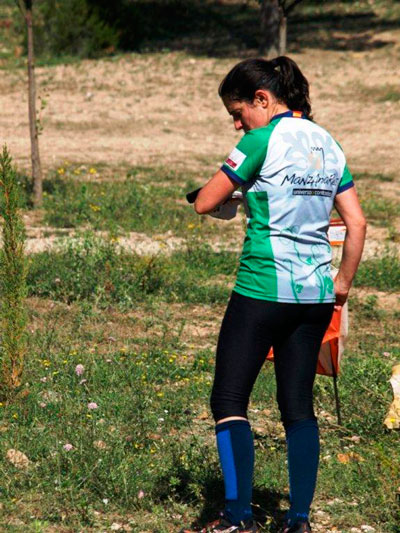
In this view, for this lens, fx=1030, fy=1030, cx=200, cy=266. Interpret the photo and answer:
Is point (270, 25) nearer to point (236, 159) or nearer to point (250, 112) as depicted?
point (250, 112)

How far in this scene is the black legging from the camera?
11.5 feet

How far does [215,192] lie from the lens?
3.53m

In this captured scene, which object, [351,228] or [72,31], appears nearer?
[351,228]

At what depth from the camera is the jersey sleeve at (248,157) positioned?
3.44 meters

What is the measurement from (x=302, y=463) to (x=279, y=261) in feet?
2.38

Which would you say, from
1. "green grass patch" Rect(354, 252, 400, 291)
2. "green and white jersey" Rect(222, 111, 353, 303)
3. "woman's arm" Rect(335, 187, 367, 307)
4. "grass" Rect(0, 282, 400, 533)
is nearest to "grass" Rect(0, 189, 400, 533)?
"grass" Rect(0, 282, 400, 533)

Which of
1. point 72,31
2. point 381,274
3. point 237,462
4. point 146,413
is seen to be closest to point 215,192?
point 237,462

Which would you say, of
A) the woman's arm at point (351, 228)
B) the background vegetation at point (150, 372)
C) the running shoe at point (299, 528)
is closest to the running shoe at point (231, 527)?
the running shoe at point (299, 528)

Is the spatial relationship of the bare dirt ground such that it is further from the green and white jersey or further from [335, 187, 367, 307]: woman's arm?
the green and white jersey

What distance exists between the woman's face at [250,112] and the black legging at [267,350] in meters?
0.60

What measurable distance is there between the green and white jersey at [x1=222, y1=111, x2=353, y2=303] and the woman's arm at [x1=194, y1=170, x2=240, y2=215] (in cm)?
3

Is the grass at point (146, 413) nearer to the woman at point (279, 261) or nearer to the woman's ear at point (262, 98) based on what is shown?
the woman at point (279, 261)

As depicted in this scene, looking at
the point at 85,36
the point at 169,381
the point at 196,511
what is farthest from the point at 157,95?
the point at 196,511

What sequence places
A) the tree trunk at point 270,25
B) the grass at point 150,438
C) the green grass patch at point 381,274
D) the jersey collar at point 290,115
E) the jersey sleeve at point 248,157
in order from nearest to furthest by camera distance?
the jersey sleeve at point 248,157 < the jersey collar at point 290,115 < the grass at point 150,438 < the green grass patch at point 381,274 < the tree trunk at point 270,25
